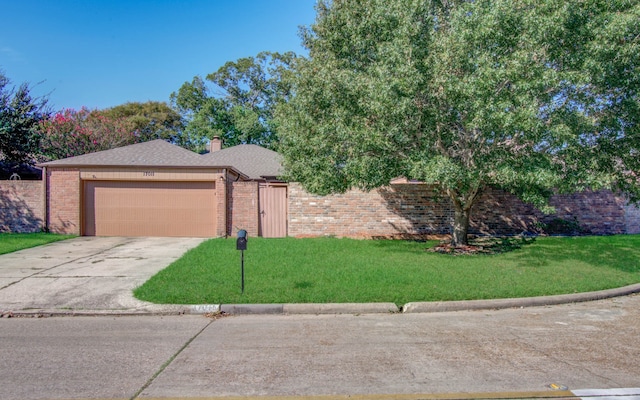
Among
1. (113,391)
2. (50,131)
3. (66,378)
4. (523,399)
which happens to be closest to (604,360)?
(523,399)

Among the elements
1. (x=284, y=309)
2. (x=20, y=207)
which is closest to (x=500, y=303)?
(x=284, y=309)

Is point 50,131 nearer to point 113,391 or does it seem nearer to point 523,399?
point 113,391

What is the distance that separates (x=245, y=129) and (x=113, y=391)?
102 ft

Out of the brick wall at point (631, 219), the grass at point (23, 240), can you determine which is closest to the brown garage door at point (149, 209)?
the grass at point (23, 240)

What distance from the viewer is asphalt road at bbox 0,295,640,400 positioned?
163 inches

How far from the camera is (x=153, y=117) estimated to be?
38719 millimetres

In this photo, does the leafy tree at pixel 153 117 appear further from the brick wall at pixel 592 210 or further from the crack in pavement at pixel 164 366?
the crack in pavement at pixel 164 366

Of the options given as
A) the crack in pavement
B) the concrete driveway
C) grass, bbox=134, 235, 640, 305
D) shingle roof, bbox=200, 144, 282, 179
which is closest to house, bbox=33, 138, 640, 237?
the concrete driveway

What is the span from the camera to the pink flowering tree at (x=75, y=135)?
76.8 ft

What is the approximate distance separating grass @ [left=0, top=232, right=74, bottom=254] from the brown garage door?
1396 millimetres

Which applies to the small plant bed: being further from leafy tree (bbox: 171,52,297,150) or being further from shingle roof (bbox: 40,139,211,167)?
leafy tree (bbox: 171,52,297,150)

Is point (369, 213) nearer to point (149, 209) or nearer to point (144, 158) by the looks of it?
point (149, 209)

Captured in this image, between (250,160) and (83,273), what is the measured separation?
1444 centimetres

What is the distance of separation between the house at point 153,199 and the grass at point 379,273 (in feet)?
7.96
